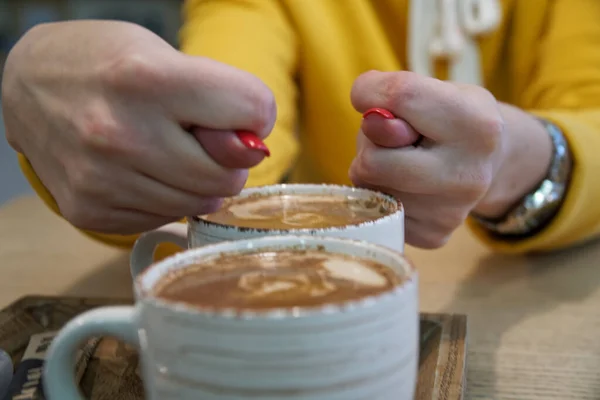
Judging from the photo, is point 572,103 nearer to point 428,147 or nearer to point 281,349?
point 428,147

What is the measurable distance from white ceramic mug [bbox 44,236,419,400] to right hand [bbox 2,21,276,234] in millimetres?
147

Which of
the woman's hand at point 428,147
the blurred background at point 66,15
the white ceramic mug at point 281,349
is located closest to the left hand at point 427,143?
the woman's hand at point 428,147

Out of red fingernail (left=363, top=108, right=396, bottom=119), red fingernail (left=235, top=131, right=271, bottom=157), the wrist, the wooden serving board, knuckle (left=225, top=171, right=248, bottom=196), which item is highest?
red fingernail (left=235, top=131, right=271, bottom=157)

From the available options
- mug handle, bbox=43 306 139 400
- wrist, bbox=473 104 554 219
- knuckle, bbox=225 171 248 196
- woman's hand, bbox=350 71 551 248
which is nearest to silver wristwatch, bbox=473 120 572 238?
wrist, bbox=473 104 554 219

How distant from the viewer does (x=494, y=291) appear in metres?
0.62

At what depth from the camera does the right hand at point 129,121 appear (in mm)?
387

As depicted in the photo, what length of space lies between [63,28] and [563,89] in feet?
1.92

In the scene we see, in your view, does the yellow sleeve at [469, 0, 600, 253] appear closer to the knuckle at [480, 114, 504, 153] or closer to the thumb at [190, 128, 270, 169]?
the knuckle at [480, 114, 504, 153]

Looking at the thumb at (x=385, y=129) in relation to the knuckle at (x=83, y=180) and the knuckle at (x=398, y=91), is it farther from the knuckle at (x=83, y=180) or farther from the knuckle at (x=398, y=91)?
the knuckle at (x=83, y=180)

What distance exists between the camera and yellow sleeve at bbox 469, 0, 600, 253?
66 cm

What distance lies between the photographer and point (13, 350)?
0.46 metres

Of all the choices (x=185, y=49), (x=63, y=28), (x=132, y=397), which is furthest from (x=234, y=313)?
(x=185, y=49)

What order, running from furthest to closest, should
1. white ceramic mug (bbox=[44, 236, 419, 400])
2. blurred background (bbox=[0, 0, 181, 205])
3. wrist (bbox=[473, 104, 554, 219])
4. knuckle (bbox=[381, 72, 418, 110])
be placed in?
blurred background (bbox=[0, 0, 181, 205]) → wrist (bbox=[473, 104, 554, 219]) → knuckle (bbox=[381, 72, 418, 110]) → white ceramic mug (bbox=[44, 236, 419, 400])

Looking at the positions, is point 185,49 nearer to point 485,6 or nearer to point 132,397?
point 485,6
